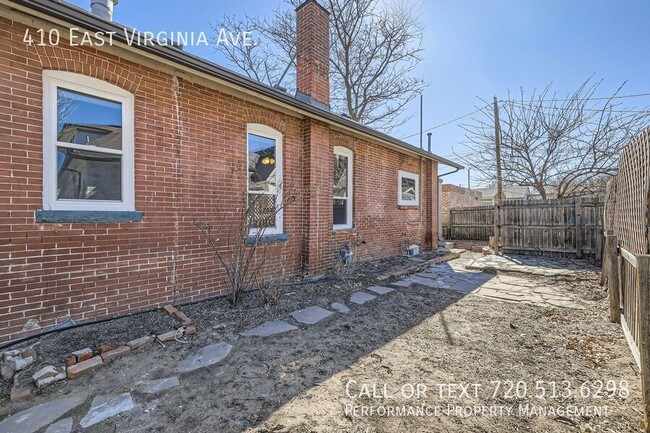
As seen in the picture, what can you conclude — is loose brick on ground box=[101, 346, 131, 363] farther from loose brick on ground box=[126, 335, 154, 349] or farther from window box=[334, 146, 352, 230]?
window box=[334, 146, 352, 230]

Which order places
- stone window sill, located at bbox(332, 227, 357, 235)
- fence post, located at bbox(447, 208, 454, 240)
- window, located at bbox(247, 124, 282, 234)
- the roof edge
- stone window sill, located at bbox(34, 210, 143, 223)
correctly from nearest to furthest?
the roof edge → stone window sill, located at bbox(34, 210, 143, 223) → window, located at bbox(247, 124, 282, 234) → stone window sill, located at bbox(332, 227, 357, 235) → fence post, located at bbox(447, 208, 454, 240)

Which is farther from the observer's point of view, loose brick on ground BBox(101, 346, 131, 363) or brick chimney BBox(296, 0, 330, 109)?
brick chimney BBox(296, 0, 330, 109)

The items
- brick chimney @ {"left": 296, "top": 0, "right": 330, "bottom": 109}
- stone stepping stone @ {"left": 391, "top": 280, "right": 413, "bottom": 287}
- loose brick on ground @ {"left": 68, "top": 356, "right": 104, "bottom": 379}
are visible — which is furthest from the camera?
brick chimney @ {"left": 296, "top": 0, "right": 330, "bottom": 109}

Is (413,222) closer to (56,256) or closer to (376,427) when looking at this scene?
(376,427)

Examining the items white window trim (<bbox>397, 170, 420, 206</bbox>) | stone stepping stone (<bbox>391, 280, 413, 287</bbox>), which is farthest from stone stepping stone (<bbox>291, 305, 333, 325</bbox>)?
white window trim (<bbox>397, 170, 420, 206</bbox>)

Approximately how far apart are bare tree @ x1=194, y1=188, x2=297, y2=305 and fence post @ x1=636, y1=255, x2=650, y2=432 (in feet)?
13.2

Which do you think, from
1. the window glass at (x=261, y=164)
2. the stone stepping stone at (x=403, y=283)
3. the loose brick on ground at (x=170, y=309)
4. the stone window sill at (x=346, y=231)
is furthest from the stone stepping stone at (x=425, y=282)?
the loose brick on ground at (x=170, y=309)

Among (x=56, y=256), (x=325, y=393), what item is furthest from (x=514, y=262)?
(x=56, y=256)

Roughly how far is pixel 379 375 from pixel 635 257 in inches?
86.8

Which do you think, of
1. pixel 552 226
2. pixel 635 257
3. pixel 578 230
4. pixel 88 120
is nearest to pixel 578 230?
pixel 578 230

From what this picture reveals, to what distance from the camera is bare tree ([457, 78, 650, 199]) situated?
9.82m

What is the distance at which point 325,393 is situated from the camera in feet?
7.33

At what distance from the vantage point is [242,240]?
431cm

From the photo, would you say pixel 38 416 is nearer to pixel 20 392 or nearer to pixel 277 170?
pixel 20 392
